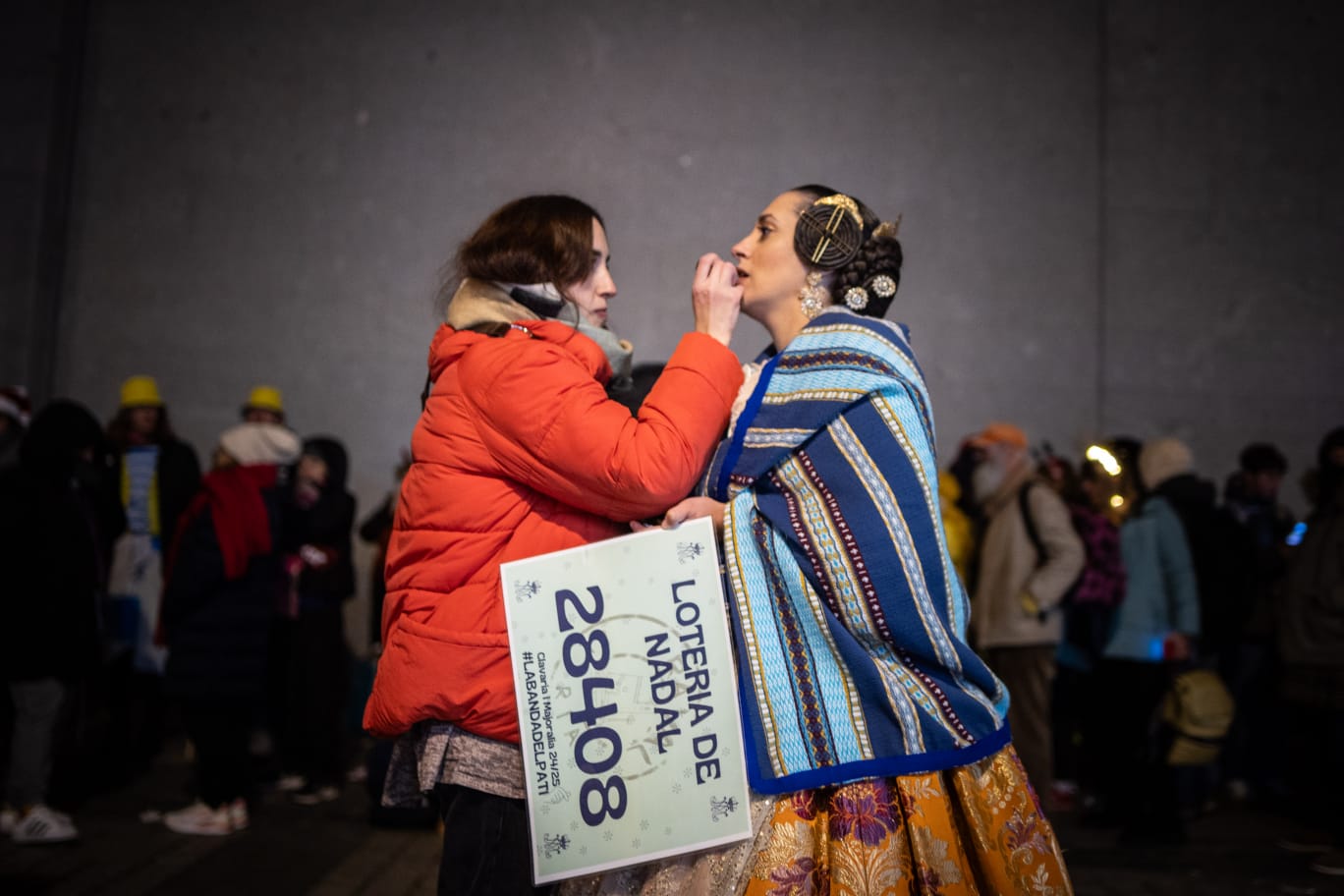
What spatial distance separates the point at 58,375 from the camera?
623 cm

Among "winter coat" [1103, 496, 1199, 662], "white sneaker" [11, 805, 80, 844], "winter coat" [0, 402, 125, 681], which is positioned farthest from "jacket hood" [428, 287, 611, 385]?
A: "winter coat" [1103, 496, 1199, 662]

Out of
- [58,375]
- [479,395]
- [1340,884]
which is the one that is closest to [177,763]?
[58,375]

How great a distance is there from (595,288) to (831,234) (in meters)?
0.43

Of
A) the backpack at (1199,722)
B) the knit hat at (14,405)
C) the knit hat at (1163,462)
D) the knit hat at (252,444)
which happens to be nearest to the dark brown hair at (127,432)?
the knit hat at (14,405)

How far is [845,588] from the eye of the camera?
161 centimetres

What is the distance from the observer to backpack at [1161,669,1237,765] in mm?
4078

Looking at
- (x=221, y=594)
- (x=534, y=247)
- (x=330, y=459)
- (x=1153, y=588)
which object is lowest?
(x=221, y=594)

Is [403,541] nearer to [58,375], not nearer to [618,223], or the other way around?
[618,223]

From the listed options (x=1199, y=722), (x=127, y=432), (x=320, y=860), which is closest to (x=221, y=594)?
(x=320, y=860)

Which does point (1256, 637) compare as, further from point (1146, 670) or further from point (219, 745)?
point (219, 745)

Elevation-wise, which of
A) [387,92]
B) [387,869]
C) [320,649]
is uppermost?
[387,92]

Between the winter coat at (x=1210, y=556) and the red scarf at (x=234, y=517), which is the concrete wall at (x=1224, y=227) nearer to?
the winter coat at (x=1210, y=556)

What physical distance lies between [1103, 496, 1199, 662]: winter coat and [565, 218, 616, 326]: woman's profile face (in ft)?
10.5

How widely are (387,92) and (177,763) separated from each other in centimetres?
393
